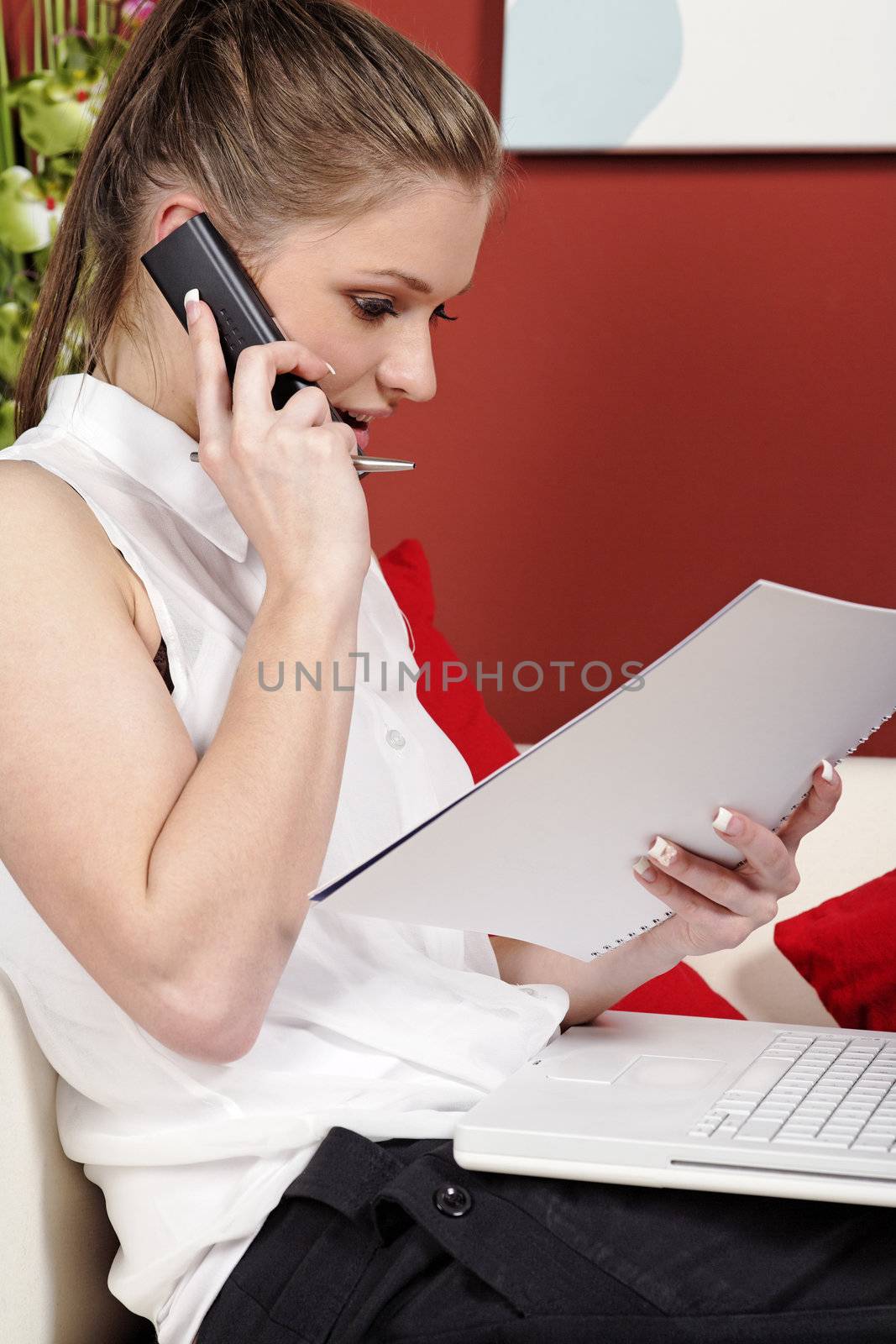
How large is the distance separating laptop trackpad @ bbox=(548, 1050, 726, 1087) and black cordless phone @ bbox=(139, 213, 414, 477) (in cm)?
48

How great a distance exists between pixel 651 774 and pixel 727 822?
0.30 ft

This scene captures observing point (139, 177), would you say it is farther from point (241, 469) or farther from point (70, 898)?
point (70, 898)

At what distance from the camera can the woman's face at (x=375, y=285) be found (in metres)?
1.02

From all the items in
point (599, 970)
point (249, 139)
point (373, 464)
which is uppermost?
point (249, 139)

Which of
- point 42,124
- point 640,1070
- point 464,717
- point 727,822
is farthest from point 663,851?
point 42,124

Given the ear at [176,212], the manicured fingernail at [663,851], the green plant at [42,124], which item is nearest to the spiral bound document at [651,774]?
the manicured fingernail at [663,851]

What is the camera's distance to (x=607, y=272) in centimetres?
178

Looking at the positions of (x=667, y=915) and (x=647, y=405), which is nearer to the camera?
(x=667, y=915)

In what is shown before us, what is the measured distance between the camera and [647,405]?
179cm

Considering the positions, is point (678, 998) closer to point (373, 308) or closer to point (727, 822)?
point (727, 822)

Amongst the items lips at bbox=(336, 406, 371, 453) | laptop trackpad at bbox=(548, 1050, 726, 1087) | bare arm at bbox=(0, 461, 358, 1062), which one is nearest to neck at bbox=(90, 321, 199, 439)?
lips at bbox=(336, 406, 371, 453)

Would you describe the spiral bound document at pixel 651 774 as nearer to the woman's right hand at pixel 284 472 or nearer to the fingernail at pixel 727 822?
the fingernail at pixel 727 822

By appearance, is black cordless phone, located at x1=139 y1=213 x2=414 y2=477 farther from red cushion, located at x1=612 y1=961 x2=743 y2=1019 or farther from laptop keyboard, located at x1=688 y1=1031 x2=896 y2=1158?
red cushion, located at x1=612 y1=961 x2=743 y2=1019

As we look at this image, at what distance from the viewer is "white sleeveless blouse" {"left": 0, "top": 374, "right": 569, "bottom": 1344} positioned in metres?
0.87
